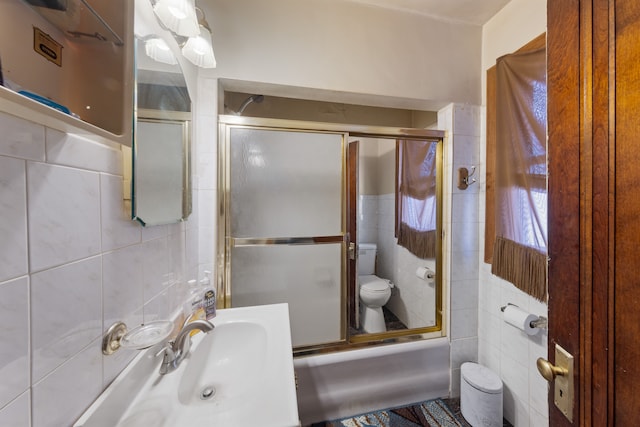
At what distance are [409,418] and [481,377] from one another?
51 centimetres

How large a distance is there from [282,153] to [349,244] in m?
0.75

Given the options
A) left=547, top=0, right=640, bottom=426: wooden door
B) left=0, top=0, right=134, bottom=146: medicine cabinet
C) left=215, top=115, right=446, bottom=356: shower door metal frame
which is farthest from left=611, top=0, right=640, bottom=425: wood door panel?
left=215, top=115, right=446, bottom=356: shower door metal frame

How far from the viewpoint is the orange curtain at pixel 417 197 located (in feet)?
5.62

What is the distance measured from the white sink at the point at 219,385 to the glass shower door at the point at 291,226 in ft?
1.21

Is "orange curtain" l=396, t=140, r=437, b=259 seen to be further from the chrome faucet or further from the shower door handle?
the chrome faucet

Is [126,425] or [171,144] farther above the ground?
[171,144]

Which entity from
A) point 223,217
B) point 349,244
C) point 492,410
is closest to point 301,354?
point 349,244

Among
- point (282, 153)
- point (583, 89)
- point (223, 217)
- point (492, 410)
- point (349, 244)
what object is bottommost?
point (492, 410)

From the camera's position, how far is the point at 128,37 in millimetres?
514

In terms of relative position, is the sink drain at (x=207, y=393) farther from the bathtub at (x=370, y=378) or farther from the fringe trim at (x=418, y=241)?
the fringe trim at (x=418, y=241)

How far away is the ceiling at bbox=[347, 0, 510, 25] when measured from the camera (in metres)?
1.35

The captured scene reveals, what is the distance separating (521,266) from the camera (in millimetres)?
1217

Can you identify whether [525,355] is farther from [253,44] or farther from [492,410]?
[253,44]

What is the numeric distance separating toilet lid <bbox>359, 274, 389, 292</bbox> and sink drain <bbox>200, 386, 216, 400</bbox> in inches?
55.9
